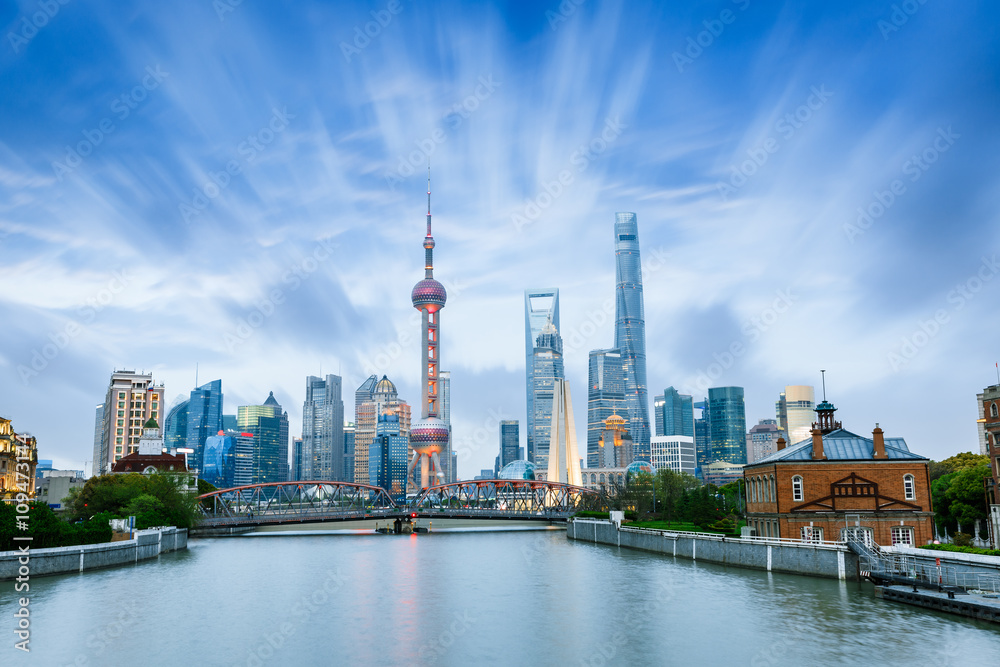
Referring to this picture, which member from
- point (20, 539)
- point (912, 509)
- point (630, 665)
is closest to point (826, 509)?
point (912, 509)

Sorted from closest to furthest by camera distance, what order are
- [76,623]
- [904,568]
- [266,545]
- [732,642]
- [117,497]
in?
[732,642], [76,623], [904,568], [117,497], [266,545]

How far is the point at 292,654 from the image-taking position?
1532 inches

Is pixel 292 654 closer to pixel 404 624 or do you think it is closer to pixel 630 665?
pixel 404 624

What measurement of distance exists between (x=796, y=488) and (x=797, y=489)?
106mm

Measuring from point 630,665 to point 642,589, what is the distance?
78.8 feet

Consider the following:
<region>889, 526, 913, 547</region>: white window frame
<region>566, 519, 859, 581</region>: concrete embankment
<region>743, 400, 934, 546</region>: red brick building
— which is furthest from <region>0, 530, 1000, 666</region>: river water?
<region>889, 526, 913, 547</region>: white window frame

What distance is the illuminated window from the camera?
6391 cm

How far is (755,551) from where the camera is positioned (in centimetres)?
6600

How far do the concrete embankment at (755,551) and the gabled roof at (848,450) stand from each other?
7.22 m

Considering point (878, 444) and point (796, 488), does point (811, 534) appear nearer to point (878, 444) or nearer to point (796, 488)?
point (796, 488)

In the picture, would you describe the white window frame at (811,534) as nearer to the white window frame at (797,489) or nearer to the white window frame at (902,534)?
the white window frame at (797,489)

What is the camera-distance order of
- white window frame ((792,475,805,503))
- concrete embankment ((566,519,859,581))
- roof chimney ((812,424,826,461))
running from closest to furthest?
concrete embankment ((566,519,859,581)) < white window frame ((792,475,805,503)) < roof chimney ((812,424,826,461))

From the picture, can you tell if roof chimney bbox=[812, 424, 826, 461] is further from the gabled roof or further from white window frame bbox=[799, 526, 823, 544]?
white window frame bbox=[799, 526, 823, 544]

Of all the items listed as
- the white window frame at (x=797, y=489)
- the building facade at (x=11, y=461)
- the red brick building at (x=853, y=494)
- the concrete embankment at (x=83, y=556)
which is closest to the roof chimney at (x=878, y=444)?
the red brick building at (x=853, y=494)
